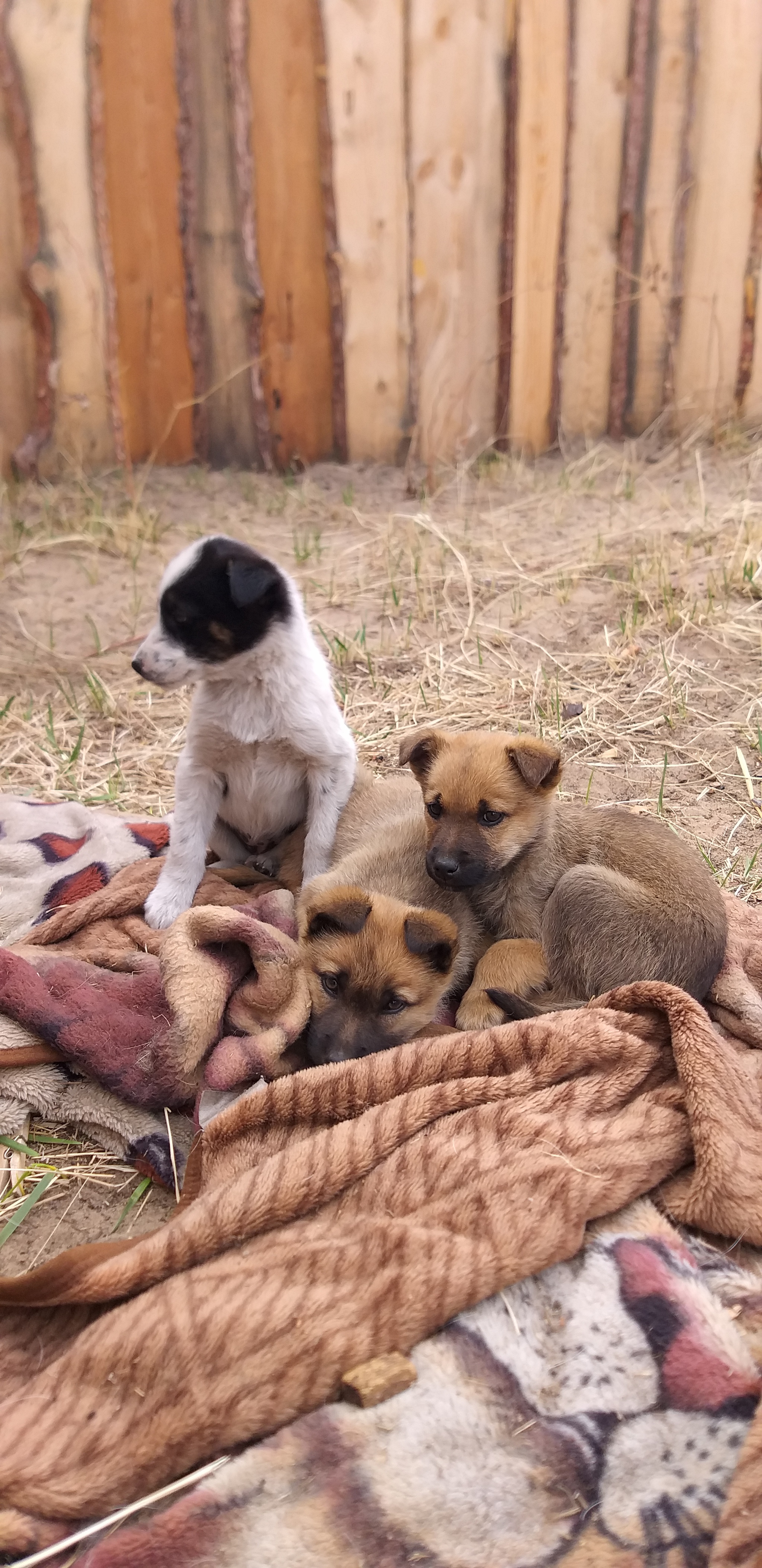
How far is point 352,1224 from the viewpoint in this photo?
2.49 metres

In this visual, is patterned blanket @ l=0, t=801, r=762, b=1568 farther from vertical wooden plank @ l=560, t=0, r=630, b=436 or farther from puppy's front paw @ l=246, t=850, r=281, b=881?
vertical wooden plank @ l=560, t=0, r=630, b=436

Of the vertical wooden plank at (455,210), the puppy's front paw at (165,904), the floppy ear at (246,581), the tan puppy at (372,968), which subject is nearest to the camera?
the tan puppy at (372,968)

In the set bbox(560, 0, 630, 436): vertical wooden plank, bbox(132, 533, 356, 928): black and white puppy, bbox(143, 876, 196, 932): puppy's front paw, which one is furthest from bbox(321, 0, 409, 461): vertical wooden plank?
bbox(143, 876, 196, 932): puppy's front paw

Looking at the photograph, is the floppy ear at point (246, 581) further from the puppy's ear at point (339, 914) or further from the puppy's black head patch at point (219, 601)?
the puppy's ear at point (339, 914)

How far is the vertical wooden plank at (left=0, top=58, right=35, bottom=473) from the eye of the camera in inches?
253

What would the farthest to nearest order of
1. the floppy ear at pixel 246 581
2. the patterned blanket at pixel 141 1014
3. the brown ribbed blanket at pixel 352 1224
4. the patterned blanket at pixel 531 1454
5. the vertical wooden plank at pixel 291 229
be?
the vertical wooden plank at pixel 291 229, the floppy ear at pixel 246 581, the patterned blanket at pixel 141 1014, the brown ribbed blanket at pixel 352 1224, the patterned blanket at pixel 531 1454

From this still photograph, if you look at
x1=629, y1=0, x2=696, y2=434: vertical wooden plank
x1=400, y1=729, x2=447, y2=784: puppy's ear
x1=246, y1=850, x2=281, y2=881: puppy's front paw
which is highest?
x1=629, y1=0, x2=696, y2=434: vertical wooden plank

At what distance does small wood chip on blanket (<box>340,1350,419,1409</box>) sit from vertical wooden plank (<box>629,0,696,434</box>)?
6.94m

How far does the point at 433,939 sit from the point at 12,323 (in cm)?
513

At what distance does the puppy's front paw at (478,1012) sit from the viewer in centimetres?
333

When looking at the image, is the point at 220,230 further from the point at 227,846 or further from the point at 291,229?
the point at 227,846

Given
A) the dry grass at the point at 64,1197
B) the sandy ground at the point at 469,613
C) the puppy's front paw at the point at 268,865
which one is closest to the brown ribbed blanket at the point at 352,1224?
the dry grass at the point at 64,1197

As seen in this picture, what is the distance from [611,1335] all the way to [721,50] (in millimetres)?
7499

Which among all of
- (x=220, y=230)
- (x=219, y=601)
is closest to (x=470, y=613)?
(x=219, y=601)
